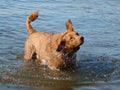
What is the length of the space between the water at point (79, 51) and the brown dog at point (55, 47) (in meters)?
0.24

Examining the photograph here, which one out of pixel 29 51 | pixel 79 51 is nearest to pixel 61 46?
pixel 29 51

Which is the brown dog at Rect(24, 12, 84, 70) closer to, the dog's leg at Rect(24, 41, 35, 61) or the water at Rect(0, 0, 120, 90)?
the dog's leg at Rect(24, 41, 35, 61)

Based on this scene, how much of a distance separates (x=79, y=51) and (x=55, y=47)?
184cm

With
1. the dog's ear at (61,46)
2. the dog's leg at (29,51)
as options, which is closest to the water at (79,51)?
the dog's leg at (29,51)

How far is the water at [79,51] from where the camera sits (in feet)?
27.3

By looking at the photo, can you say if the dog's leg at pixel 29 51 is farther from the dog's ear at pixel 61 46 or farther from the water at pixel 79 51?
the dog's ear at pixel 61 46

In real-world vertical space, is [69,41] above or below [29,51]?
above

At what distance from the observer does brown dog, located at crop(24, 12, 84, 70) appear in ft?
29.1

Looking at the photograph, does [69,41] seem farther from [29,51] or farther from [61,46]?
[29,51]

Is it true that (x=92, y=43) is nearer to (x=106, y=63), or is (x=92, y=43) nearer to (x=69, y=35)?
(x=106, y=63)

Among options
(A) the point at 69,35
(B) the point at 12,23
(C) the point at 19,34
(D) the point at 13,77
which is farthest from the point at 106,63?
(B) the point at 12,23

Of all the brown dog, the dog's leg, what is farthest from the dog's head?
the dog's leg

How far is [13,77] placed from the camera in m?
8.50

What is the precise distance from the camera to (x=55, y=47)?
918 centimetres
